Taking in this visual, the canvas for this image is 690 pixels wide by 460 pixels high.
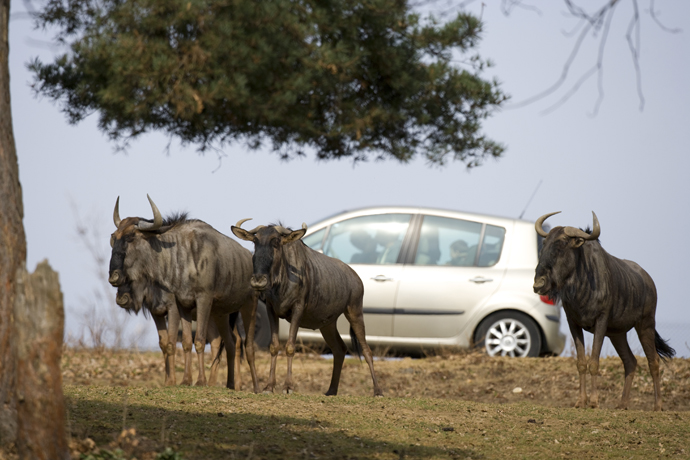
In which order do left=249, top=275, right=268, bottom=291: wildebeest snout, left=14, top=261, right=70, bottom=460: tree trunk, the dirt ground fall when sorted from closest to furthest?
left=14, top=261, right=70, bottom=460: tree trunk < left=249, top=275, right=268, bottom=291: wildebeest snout < the dirt ground

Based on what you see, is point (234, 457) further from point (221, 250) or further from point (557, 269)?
point (557, 269)

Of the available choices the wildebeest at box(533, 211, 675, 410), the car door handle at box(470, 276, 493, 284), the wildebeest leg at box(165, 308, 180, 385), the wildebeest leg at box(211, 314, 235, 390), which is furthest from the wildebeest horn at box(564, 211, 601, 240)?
the wildebeest leg at box(165, 308, 180, 385)

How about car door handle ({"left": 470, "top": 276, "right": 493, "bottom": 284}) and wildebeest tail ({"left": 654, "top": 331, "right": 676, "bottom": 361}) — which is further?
car door handle ({"left": 470, "top": 276, "right": 493, "bottom": 284})

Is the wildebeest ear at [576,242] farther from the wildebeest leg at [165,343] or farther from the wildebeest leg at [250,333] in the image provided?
the wildebeest leg at [165,343]

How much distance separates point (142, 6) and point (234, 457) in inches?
401

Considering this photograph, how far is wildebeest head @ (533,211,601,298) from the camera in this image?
328 inches

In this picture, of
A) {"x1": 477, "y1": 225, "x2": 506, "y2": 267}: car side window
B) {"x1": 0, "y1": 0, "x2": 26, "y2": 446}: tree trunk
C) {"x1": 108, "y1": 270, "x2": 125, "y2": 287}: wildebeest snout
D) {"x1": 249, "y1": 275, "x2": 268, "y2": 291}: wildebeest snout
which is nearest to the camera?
{"x1": 0, "y1": 0, "x2": 26, "y2": 446}: tree trunk

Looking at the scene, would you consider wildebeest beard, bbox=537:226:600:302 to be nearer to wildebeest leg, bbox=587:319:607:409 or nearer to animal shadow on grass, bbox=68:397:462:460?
wildebeest leg, bbox=587:319:607:409

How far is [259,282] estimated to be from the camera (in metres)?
7.78

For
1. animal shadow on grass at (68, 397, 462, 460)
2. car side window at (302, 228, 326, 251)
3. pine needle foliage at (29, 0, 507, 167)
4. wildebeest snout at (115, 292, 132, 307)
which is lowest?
animal shadow on grass at (68, 397, 462, 460)

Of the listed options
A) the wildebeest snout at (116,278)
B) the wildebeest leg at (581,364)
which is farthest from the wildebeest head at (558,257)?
the wildebeest snout at (116,278)

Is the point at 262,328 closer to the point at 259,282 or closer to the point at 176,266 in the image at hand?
the point at 176,266

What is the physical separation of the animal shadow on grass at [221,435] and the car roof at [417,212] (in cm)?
642

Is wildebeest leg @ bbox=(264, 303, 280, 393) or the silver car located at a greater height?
the silver car
